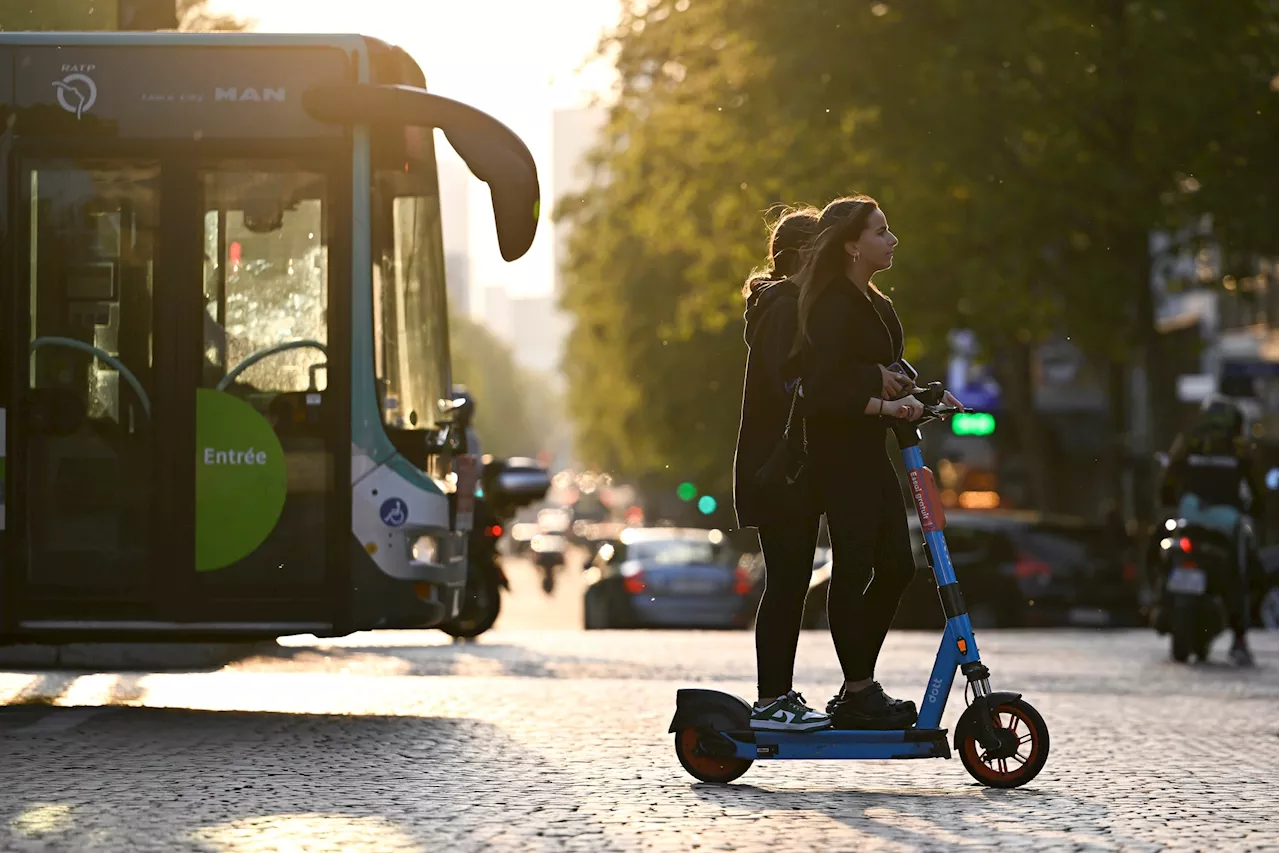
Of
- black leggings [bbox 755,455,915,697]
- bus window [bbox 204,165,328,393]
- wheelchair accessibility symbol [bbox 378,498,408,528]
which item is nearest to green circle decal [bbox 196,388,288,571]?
bus window [bbox 204,165,328,393]

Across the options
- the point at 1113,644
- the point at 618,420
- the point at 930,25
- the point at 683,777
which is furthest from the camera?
the point at 618,420

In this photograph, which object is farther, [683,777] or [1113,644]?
[1113,644]

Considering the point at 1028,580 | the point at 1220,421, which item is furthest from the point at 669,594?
the point at 1220,421

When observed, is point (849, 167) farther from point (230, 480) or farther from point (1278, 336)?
point (1278, 336)

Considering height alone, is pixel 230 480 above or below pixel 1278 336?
below

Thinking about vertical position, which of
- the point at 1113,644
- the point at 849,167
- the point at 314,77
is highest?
the point at 849,167

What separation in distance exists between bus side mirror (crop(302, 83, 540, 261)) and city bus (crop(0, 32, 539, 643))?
2cm

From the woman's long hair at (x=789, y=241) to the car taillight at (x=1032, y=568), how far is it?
1759cm

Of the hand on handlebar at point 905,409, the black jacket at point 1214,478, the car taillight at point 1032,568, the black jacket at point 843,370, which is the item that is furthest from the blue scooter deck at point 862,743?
the car taillight at point 1032,568

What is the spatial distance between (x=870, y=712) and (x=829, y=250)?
148 centimetres

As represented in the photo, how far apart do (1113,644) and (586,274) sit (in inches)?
935

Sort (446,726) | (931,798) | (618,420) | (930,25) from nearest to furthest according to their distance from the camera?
(931,798), (446,726), (930,25), (618,420)

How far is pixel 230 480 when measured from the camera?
1107 centimetres

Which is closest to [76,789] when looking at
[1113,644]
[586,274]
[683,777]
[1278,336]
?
[683,777]
